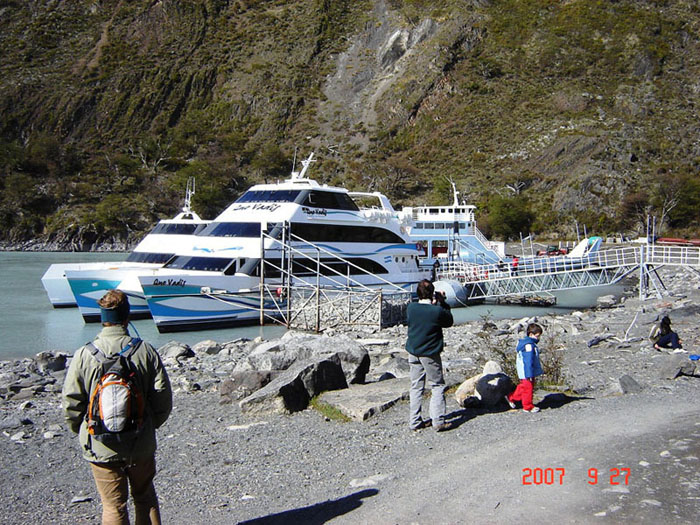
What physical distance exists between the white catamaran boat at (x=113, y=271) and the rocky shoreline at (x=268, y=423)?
11.2 m

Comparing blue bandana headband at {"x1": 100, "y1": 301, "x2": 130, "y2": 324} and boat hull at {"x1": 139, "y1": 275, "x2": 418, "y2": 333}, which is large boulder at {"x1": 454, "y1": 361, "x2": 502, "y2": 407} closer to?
blue bandana headband at {"x1": 100, "y1": 301, "x2": 130, "y2": 324}

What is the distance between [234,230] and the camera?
24.9 m

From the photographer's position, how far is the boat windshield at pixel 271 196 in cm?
2536

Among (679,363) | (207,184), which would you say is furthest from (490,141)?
(679,363)

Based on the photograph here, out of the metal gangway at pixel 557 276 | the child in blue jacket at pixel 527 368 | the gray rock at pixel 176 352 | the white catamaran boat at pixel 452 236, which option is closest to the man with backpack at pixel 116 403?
the child in blue jacket at pixel 527 368

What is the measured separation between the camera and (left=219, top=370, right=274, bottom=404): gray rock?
9266 millimetres

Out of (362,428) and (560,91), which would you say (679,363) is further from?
(560,91)

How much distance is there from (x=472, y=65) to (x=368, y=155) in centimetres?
2579

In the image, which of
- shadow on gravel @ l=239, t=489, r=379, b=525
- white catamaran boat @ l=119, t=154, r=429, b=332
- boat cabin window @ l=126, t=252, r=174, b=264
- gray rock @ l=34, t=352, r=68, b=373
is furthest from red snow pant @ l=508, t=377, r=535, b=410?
boat cabin window @ l=126, t=252, r=174, b=264

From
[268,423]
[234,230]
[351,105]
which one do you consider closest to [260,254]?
[234,230]

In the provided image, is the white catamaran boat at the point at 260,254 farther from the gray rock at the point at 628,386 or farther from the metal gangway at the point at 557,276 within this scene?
the gray rock at the point at 628,386

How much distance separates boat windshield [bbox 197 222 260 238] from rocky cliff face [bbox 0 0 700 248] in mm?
55100

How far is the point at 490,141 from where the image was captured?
97.1 metres
